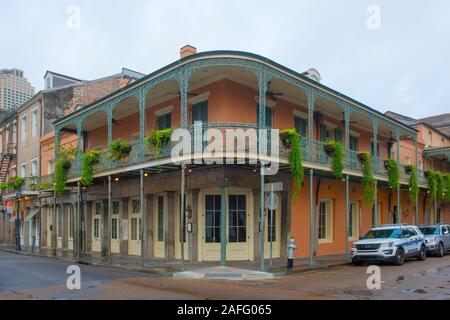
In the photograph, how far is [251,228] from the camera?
18016mm

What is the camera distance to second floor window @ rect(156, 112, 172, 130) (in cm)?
2056

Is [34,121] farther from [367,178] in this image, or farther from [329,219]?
[367,178]

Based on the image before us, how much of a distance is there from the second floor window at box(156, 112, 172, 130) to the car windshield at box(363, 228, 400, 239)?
9.57 metres

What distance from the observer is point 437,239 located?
21203 millimetres

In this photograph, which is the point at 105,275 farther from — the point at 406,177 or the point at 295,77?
the point at 406,177

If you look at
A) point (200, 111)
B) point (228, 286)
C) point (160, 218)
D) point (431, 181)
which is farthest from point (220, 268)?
point (431, 181)

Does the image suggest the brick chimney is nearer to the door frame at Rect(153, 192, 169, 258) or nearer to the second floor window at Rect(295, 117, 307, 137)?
the second floor window at Rect(295, 117, 307, 137)

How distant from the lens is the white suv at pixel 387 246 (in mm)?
16797

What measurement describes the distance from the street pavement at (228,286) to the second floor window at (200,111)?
6.67 m

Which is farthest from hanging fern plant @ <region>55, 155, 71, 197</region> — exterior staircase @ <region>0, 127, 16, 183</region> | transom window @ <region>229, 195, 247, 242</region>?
exterior staircase @ <region>0, 127, 16, 183</region>

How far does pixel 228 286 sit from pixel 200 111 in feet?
28.5

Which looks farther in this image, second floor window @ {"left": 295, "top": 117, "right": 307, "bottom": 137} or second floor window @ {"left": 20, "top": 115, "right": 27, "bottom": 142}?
second floor window @ {"left": 20, "top": 115, "right": 27, "bottom": 142}

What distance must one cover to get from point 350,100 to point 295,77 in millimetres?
4479

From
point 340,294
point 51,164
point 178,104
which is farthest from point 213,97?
point 51,164
